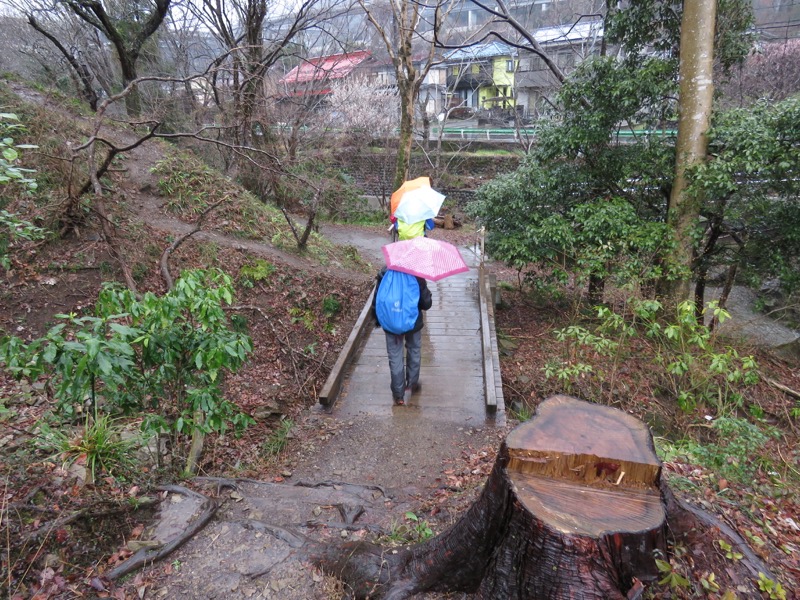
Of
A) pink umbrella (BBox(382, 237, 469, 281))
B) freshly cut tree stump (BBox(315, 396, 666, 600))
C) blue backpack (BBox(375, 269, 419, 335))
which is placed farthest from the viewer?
blue backpack (BBox(375, 269, 419, 335))

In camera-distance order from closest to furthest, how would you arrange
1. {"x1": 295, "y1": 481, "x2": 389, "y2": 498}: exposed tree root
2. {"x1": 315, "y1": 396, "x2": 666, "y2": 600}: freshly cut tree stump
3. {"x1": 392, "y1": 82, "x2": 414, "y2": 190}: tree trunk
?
{"x1": 315, "y1": 396, "x2": 666, "y2": 600}: freshly cut tree stump → {"x1": 295, "y1": 481, "x2": 389, "y2": 498}: exposed tree root → {"x1": 392, "y1": 82, "x2": 414, "y2": 190}: tree trunk

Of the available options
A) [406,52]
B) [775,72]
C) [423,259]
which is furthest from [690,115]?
[775,72]

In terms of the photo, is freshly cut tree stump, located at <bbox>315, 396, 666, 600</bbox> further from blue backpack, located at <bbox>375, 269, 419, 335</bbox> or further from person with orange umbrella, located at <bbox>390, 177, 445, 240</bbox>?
person with orange umbrella, located at <bbox>390, 177, 445, 240</bbox>

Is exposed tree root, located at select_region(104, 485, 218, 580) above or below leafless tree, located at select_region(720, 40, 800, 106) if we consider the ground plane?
below

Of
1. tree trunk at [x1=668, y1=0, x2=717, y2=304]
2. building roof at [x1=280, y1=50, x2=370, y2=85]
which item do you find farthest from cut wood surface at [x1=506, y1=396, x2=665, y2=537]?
building roof at [x1=280, y1=50, x2=370, y2=85]

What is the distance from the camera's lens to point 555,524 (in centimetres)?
179

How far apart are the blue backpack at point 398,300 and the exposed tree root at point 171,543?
8.02 ft

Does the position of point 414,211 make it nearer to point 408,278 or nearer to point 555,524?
point 408,278

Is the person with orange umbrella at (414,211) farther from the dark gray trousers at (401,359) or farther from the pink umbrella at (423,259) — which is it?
the dark gray trousers at (401,359)

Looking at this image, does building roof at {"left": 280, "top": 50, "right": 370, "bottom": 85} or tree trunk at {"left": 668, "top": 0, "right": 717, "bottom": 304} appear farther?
building roof at {"left": 280, "top": 50, "right": 370, "bottom": 85}

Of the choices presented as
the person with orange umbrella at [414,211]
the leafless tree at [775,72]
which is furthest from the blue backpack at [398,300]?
the leafless tree at [775,72]

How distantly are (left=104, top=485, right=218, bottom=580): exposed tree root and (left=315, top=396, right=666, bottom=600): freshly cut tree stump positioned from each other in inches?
37.1

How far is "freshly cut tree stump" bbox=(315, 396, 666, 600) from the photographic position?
1776mm

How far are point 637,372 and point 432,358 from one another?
10.3 ft
